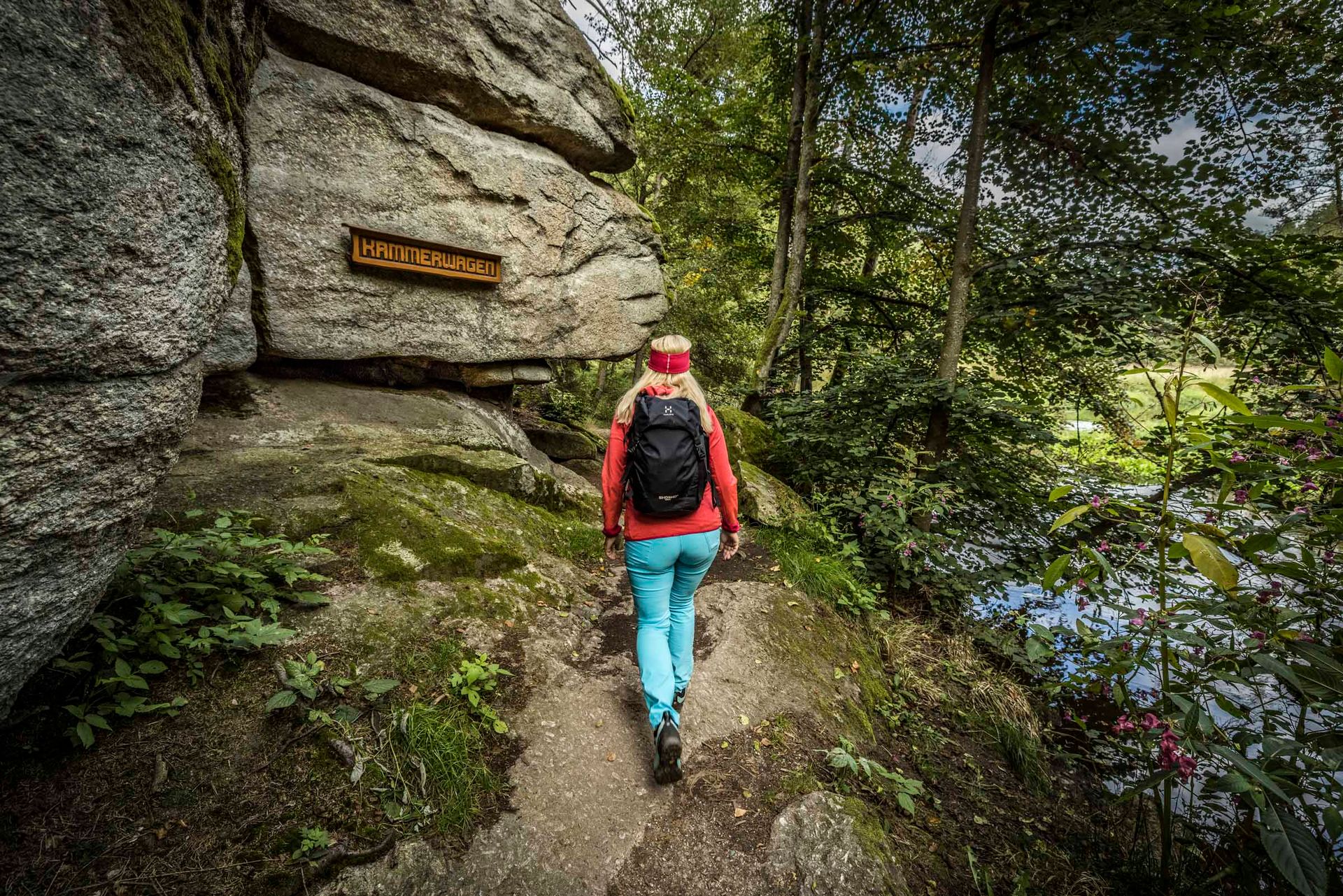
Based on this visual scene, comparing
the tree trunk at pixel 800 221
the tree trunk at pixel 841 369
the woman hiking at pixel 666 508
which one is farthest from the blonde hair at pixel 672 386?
the tree trunk at pixel 800 221

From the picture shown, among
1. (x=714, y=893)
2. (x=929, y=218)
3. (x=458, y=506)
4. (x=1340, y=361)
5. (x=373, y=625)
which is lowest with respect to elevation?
(x=714, y=893)

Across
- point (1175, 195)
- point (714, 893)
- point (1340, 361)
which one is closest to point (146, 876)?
point (714, 893)

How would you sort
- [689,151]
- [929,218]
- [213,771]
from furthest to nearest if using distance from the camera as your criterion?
1. [689,151]
2. [929,218]
3. [213,771]

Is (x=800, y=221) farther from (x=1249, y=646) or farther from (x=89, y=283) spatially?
(x=89, y=283)

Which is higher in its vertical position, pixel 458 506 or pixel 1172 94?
pixel 1172 94

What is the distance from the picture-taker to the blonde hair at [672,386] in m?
2.93

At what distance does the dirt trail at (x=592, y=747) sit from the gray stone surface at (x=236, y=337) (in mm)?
3565

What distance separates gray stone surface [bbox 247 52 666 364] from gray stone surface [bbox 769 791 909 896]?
5.53 meters

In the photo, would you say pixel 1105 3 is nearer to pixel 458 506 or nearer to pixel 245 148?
pixel 245 148

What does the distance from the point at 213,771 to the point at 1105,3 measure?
28.3ft

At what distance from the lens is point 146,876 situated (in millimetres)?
1608

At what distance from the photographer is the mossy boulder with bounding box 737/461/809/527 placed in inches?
245

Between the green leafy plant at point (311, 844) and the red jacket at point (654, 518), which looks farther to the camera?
the red jacket at point (654, 518)

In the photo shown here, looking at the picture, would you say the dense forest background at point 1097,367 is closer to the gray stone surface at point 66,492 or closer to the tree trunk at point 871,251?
the tree trunk at point 871,251
